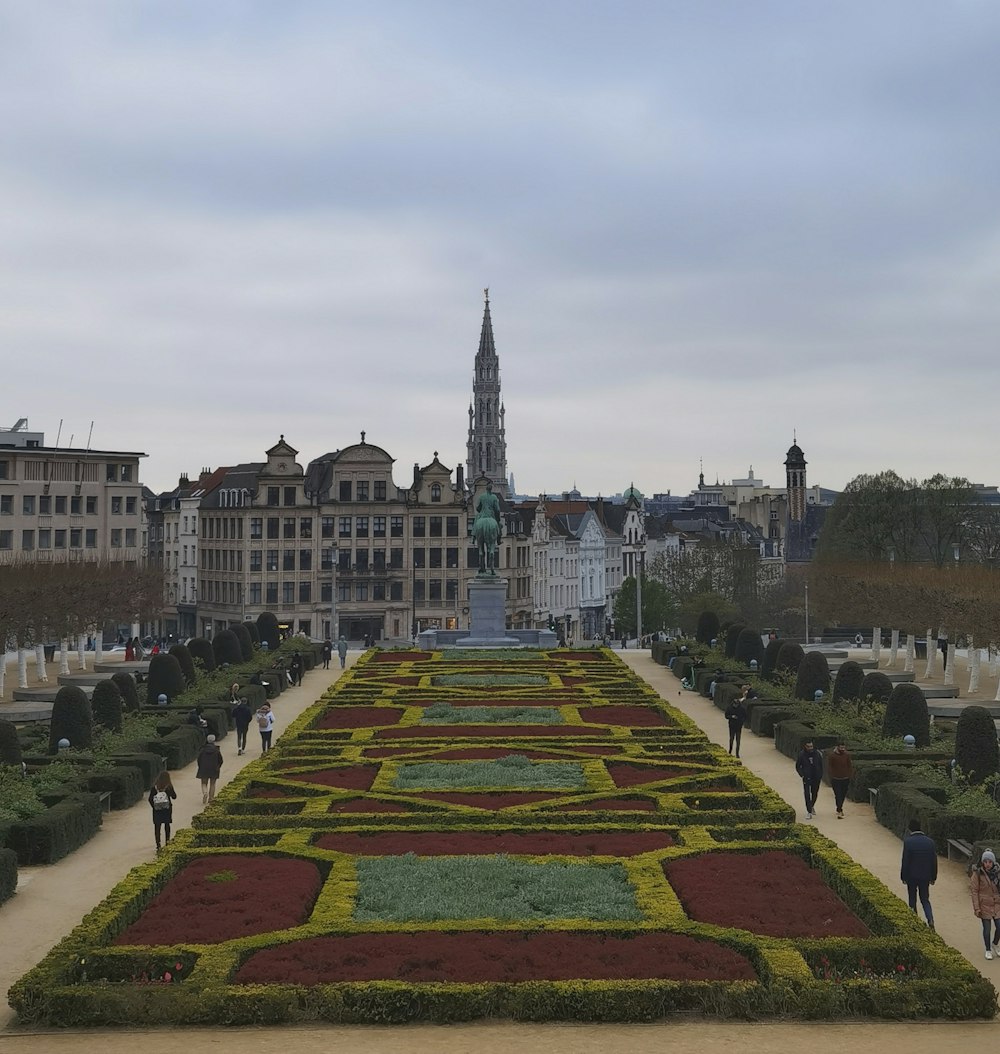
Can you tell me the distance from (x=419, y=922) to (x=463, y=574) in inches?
3993

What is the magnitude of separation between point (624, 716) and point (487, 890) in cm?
2486

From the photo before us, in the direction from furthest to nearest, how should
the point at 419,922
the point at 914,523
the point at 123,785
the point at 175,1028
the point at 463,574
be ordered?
the point at 463,574 < the point at 914,523 < the point at 123,785 < the point at 419,922 < the point at 175,1028

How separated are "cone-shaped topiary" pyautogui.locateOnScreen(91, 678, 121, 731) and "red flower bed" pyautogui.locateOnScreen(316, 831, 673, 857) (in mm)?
16021

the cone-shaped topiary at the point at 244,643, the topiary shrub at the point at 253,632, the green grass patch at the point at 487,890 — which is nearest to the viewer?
the green grass patch at the point at 487,890

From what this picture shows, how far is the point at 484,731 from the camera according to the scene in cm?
4484

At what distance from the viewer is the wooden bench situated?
91.7 feet

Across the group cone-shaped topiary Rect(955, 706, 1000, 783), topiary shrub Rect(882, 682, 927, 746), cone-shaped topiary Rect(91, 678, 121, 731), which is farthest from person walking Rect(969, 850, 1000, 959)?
cone-shaped topiary Rect(91, 678, 121, 731)

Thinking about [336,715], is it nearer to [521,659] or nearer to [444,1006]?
[521,659]

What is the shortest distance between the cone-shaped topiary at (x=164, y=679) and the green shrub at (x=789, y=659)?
22492mm

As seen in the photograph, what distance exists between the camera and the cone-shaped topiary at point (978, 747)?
111 ft

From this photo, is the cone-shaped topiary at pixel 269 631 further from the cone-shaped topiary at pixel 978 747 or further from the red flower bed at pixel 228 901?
the red flower bed at pixel 228 901

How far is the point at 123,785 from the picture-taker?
3466cm

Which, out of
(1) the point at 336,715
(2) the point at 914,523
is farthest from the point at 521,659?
(2) the point at 914,523

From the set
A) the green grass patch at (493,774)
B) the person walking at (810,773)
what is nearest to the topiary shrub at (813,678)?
the green grass patch at (493,774)
